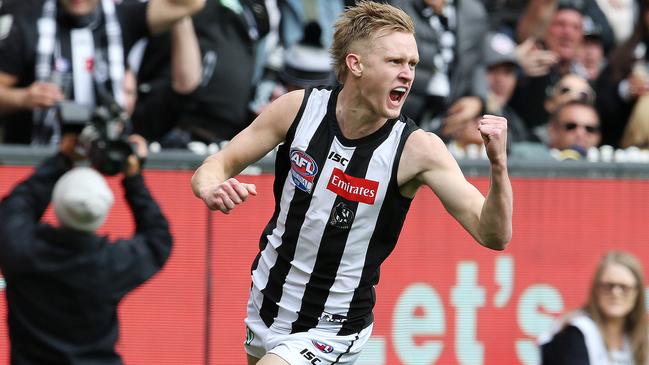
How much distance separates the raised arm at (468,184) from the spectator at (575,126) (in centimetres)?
403

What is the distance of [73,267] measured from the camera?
6773 mm

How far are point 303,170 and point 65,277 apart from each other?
140cm

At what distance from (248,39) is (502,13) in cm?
279

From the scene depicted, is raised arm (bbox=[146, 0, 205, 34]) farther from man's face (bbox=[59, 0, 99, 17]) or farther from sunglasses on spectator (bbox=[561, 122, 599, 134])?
sunglasses on spectator (bbox=[561, 122, 599, 134])

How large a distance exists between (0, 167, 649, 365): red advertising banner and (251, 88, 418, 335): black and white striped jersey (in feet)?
6.84

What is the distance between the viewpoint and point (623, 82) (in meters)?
11.0

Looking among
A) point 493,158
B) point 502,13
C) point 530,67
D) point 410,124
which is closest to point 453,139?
point 530,67

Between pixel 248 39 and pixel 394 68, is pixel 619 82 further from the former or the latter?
pixel 394 68

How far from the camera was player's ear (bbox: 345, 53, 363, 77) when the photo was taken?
6.16m

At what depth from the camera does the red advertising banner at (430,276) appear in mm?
8406

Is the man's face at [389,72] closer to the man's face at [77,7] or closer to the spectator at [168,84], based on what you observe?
the man's face at [77,7]

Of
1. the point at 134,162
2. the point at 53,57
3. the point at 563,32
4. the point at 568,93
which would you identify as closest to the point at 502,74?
the point at 568,93

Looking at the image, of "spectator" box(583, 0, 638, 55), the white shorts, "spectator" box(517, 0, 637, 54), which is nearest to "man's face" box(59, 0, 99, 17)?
the white shorts

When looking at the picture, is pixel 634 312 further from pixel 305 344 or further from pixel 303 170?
pixel 303 170
